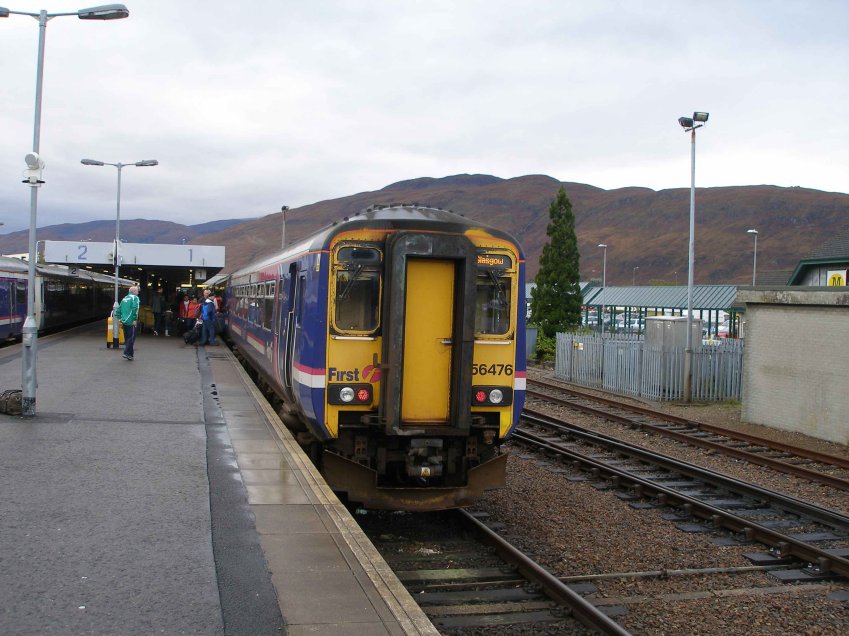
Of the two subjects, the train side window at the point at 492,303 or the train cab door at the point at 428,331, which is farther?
the train side window at the point at 492,303

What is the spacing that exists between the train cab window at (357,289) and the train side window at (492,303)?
1.05 meters

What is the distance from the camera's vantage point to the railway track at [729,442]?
1141cm

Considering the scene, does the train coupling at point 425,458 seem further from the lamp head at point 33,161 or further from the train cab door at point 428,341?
the lamp head at point 33,161

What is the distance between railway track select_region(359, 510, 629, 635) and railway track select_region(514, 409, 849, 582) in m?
2.24

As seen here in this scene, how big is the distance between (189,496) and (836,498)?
780 cm

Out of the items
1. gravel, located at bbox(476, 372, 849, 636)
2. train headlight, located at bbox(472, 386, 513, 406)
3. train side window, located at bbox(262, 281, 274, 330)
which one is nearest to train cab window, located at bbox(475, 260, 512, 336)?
train headlight, located at bbox(472, 386, 513, 406)

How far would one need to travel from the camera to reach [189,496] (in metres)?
7.28

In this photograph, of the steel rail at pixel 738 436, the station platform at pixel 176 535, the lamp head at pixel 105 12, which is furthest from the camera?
the lamp head at pixel 105 12

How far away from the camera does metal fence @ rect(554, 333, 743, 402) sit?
63.8 ft

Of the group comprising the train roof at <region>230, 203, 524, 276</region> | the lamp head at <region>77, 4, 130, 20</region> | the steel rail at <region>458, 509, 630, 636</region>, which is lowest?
the steel rail at <region>458, 509, 630, 636</region>

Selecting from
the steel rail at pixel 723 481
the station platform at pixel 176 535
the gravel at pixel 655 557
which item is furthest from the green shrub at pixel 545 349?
the station platform at pixel 176 535

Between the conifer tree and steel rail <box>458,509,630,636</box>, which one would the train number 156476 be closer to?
steel rail <box>458,509,630,636</box>

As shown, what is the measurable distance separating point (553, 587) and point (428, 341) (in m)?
2.64

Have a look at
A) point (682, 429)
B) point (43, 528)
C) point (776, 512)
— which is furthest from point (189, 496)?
point (682, 429)
